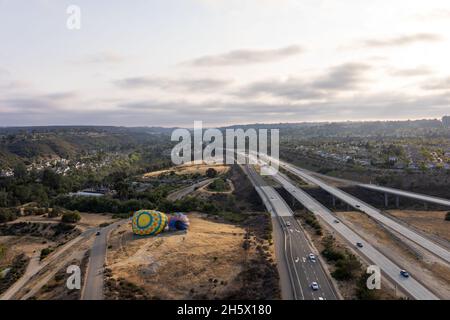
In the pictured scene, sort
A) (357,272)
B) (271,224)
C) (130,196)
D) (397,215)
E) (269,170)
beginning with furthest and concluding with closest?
1. (269,170)
2. (130,196)
3. (397,215)
4. (271,224)
5. (357,272)

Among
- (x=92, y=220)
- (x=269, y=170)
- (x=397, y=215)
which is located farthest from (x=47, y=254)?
(x=269, y=170)

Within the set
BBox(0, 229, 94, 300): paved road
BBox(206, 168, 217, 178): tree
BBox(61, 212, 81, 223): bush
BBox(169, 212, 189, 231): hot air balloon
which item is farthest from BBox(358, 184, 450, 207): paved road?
BBox(61, 212, 81, 223): bush

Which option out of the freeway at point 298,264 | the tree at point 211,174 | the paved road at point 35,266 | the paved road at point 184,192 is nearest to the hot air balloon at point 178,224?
the freeway at point 298,264

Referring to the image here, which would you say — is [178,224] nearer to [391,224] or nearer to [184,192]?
[391,224]

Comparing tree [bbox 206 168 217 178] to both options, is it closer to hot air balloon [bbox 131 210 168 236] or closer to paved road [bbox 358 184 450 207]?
paved road [bbox 358 184 450 207]
